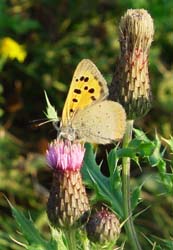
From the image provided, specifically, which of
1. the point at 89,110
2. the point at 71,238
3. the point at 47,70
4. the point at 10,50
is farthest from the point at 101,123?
the point at 47,70

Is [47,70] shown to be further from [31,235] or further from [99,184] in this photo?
[31,235]

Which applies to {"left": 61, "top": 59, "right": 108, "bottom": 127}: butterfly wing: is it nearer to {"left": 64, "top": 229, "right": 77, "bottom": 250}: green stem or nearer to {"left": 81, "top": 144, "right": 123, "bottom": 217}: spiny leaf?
{"left": 81, "top": 144, "right": 123, "bottom": 217}: spiny leaf

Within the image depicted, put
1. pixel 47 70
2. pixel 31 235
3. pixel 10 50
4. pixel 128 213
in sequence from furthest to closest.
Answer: pixel 47 70
pixel 10 50
pixel 128 213
pixel 31 235

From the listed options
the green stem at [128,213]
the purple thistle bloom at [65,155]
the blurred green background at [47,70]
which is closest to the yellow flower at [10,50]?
the blurred green background at [47,70]

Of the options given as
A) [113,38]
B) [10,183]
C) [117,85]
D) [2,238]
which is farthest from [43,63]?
[117,85]

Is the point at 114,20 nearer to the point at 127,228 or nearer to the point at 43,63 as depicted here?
the point at 43,63

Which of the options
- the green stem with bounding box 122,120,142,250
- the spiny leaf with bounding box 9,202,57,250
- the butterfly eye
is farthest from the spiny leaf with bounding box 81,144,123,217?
the spiny leaf with bounding box 9,202,57,250

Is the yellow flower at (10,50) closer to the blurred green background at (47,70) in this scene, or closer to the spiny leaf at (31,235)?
the blurred green background at (47,70)
